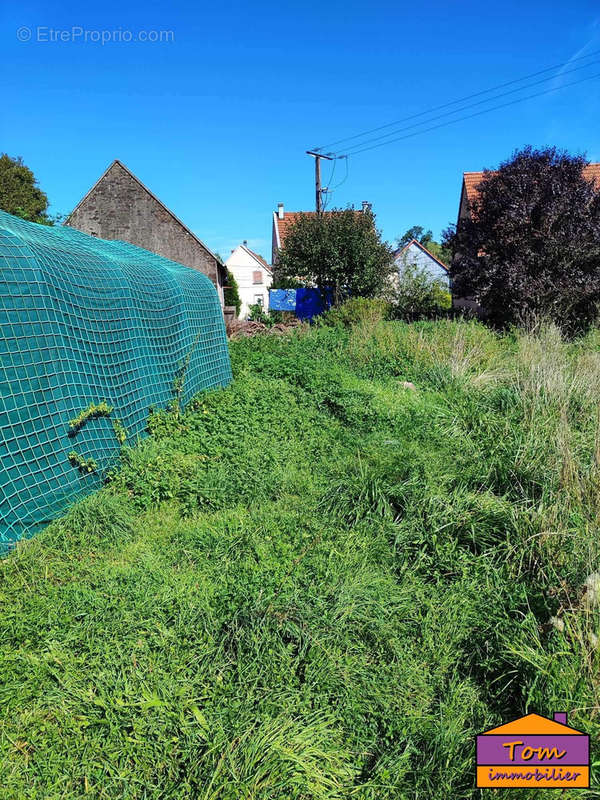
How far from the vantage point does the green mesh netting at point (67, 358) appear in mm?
3385

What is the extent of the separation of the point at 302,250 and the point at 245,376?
13.1 m

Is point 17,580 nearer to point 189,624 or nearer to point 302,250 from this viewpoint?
point 189,624

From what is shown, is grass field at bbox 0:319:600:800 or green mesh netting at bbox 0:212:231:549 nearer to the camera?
grass field at bbox 0:319:600:800

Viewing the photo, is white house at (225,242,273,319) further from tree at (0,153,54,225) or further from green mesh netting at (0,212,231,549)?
green mesh netting at (0,212,231,549)

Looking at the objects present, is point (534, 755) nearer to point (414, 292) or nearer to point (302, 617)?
point (302, 617)

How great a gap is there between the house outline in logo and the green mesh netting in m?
3.01

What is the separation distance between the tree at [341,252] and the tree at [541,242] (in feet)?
21.8

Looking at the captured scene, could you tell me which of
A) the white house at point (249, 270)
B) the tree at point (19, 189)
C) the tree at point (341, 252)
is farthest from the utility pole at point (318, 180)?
the white house at point (249, 270)

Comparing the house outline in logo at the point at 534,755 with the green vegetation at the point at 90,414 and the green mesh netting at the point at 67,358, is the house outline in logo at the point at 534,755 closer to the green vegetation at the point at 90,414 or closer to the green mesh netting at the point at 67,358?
the green mesh netting at the point at 67,358

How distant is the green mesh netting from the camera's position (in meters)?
3.38

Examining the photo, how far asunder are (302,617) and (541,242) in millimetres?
11652

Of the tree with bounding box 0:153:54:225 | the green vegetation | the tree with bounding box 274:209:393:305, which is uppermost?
the tree with bounding box 0:153:54:225

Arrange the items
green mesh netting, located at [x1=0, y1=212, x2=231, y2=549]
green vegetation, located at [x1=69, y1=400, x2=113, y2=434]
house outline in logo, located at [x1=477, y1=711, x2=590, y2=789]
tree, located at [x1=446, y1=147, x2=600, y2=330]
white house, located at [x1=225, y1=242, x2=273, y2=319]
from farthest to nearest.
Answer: white house, located at [x1=225, y1=242, x2=273, y2=319] < tree, located at [x1=446, y1=147, x2=600, y2=330] < green vegetation, located at [x1=69, y1=400, x2=113, y2=434] < green mesh netting, located at [x1=0, y1=212, x2=231, y2=549] < house outline in logo, located at [x1=477, y1=711, x2=590, y2=789]

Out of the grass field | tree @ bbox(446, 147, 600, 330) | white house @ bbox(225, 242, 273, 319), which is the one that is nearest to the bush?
tree @ bbox(446, 147, 600, 330)
